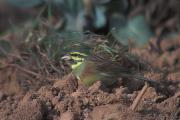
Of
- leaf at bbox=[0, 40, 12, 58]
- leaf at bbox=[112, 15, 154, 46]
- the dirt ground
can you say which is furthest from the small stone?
leaf at bbox=[112, 15, 154, 46]

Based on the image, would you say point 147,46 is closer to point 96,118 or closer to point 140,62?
point 140,62

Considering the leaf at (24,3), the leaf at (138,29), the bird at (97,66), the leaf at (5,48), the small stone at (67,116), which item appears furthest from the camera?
the leaf at (24,3)

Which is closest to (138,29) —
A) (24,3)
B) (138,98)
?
(24,3)

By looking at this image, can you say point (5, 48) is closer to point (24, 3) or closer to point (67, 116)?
point (67, 116)

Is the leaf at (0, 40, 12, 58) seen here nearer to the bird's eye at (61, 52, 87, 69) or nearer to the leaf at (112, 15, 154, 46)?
the bird's eye at (61, 52, 87, 69)

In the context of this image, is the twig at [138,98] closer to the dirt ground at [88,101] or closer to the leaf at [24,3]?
the dirt ground at [88,101]

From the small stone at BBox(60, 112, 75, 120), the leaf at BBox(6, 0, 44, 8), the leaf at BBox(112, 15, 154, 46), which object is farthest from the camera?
the leaf at BBox(6, 0, 44, 8)

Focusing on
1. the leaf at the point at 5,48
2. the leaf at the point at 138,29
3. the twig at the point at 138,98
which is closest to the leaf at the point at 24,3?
the leaf at the point at 138,29

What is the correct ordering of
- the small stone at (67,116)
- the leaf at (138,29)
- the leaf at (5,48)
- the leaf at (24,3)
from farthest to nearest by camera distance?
1. the leaf at (24,3)
2. the leaf at (138,29)
3. the leaf at (5,48)
4. the small stone at (67,116)
